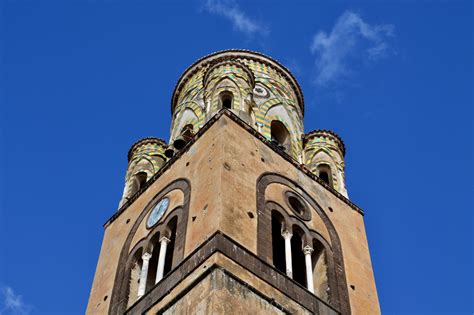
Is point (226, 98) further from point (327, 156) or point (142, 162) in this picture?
point (327, 156)

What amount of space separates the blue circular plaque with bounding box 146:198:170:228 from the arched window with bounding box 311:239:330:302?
3.39 meters

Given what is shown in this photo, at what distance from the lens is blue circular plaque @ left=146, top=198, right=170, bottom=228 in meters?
17.5

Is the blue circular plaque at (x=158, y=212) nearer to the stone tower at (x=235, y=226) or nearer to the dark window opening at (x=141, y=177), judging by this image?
the stone tower at (x=235, y=226)

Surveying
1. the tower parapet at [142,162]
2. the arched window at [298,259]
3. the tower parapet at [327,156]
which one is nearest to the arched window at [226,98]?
the tower parapet at [142,162]

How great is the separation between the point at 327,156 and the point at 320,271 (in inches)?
218

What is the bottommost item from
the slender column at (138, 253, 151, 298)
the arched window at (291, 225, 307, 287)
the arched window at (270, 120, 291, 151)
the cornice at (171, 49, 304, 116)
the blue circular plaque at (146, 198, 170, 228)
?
the slender column at (138, 253, 151, 298)

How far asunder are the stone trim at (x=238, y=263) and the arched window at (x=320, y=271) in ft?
2.92

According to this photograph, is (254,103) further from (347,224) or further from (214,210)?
(214,210)

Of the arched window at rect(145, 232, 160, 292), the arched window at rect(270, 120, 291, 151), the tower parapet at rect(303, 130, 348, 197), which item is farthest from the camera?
the arched window at rect(270, 120, 291, 151)

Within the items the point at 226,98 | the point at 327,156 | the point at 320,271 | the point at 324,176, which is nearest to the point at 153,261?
the point at 320,271

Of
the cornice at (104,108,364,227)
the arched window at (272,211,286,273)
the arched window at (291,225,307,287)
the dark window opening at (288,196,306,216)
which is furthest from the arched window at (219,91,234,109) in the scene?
the arched window at (291,225,307,287)

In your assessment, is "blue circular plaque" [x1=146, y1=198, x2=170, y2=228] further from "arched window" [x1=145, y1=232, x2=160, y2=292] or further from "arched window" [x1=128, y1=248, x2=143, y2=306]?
"arched window" [x1=128, y1=248, x2=143, y2=306]

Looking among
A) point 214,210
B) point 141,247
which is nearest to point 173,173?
point 141,247

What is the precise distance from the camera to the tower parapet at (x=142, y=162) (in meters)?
21.4
